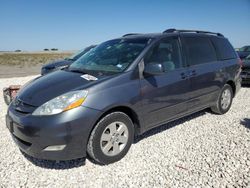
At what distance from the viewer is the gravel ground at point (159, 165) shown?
285cm

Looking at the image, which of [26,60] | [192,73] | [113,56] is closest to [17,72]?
[113,56]

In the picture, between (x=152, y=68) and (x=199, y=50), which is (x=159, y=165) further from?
(x=199, y=50)

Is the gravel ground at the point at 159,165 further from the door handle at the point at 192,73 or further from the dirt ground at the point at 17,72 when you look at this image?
the dirt ground at the point at 17,72

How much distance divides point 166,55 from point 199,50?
3.39ft

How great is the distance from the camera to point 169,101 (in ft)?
12.6

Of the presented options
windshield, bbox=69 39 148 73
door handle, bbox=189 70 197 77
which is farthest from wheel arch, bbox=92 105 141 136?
door handle, bbox=189 70 197 77

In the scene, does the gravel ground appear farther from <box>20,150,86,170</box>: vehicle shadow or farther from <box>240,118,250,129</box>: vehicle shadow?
<box>240,118,250,129</box>: vehicle shadow

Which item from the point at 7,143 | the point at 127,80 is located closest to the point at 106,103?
the point at 127,80

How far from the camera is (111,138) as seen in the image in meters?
3.21

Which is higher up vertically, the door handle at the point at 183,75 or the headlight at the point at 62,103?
the door handle at the point at 183,75

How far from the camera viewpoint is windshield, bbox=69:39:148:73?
360 centimetres

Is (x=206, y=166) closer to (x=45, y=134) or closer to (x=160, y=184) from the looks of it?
(x=160, y=184)

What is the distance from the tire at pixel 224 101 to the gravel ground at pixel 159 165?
3.01 ft

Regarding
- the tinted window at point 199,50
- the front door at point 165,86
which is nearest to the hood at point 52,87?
the front door at point 165,86
